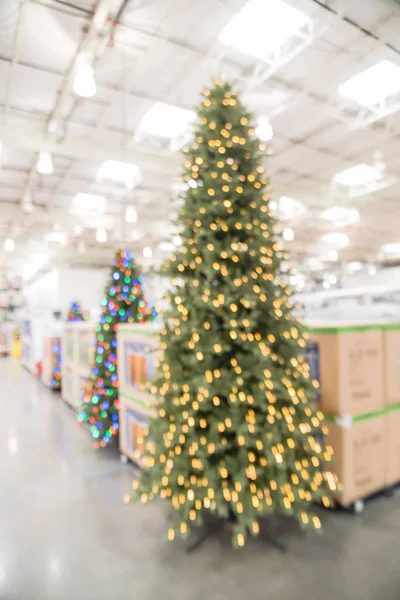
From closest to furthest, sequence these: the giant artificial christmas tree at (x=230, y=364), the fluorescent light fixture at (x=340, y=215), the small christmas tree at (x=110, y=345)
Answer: the giant artificial christmas tree at (x=230, y=364) < the small christmas tree at (x=110, y=345) < the fluorescent light fixture at (x=340, y=215)

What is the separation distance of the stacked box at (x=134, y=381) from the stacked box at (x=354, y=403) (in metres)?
1.42

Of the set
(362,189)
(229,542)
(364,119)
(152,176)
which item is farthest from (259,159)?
Result: (362,189)

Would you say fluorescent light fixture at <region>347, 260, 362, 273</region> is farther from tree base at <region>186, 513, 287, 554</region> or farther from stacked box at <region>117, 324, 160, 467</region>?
tree base at <region>186, 513, 287, 554</region>

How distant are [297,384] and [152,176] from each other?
5731mm

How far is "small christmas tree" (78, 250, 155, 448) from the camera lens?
13.3ft

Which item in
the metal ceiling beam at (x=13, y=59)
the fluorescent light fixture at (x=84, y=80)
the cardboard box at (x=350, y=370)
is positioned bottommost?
the cardboard box at (x=350, y=370)

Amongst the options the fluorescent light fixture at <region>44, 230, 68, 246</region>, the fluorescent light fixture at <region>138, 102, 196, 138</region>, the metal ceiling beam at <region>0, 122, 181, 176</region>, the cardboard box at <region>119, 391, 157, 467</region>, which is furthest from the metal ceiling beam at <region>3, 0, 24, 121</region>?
the fluorescent light fixture at <region>44, 230, 68, 246</region>

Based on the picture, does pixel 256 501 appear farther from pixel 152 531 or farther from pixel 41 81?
pixel 41 81

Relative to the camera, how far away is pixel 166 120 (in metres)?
5.31

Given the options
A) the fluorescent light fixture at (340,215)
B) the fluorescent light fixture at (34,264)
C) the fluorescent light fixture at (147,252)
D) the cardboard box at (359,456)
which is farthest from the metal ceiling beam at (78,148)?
the fluorescent light fixture at (34,264)

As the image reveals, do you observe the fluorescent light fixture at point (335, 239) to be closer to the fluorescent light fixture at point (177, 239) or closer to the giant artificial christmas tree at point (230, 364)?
the fluorescent light fixture at point (177, 239)

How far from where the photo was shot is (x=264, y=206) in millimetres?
2516

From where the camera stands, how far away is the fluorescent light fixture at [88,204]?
8.16 m

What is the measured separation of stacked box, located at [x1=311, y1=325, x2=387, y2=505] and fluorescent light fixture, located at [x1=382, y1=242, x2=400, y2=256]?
1285 cm
